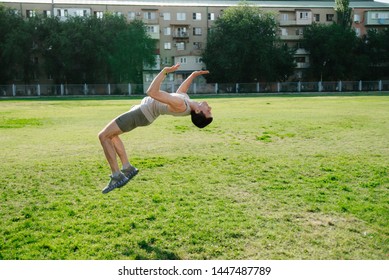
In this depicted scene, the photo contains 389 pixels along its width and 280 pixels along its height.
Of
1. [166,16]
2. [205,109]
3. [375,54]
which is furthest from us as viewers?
[166,16]

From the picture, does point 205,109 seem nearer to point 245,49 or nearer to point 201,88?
point 201,88

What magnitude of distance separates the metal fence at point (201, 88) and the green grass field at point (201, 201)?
48.5 metres

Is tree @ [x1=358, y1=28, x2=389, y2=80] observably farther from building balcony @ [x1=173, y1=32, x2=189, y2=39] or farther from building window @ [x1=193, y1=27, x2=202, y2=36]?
building balcony @ [x1=173, y1=32, x2=189, y2=39]

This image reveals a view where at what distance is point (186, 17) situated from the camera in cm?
8288

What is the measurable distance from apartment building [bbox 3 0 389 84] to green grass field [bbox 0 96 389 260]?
209 feet

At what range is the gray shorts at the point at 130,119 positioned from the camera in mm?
7793

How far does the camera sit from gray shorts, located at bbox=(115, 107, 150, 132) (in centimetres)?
779

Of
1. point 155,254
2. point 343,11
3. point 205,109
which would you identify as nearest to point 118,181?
point 155,254

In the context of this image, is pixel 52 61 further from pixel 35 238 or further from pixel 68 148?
pixel 35 238

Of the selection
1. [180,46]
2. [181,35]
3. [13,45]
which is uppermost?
[181,35]

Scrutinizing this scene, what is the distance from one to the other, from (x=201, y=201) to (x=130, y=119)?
8.38 ft

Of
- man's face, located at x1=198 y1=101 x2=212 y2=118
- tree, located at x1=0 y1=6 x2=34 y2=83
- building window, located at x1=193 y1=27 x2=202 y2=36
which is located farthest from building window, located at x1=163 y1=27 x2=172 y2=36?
man's face, located at x1=198 y1=101 x2=212 y2=118

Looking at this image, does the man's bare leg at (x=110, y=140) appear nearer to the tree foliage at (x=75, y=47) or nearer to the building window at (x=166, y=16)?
the tree foliage at (x=75, y=47)
